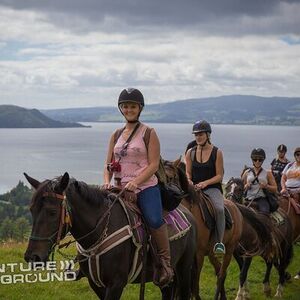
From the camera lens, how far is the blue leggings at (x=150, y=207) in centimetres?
573

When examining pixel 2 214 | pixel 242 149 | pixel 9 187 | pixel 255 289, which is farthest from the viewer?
pixel 242 149

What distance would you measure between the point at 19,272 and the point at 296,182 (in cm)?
709

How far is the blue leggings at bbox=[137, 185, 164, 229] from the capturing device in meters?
5.73

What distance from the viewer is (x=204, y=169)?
857 cm

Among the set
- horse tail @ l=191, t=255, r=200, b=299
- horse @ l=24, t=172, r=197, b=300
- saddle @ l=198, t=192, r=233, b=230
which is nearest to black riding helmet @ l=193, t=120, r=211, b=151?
saddle @ l=198, t=192, r=233, b=230

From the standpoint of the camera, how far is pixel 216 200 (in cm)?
867

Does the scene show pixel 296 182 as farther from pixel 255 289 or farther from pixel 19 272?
pixel 19 272

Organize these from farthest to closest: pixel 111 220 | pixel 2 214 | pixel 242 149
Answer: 1. pixel 242 149
2. pixel 2 214
3. pixel 111 220

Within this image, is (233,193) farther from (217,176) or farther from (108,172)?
(108,172)

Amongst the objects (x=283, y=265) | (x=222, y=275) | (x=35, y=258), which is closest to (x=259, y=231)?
(x=283, y=265)

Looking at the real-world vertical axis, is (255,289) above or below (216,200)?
below

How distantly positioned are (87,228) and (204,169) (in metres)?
3.72

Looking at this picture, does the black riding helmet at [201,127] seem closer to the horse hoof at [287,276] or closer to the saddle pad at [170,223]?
the saddle pad at [170,223]

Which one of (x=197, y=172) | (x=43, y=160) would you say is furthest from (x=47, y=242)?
(x=43, y=160)
